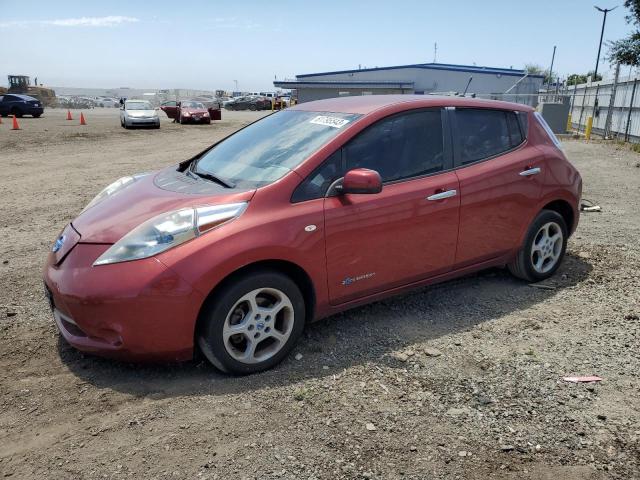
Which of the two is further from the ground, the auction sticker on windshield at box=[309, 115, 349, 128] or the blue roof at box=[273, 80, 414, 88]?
the blue roof at box=[273, 80, 414, 88]

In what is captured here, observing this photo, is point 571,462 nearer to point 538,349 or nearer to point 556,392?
point 556,392

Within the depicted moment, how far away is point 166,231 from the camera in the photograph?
10.4ft

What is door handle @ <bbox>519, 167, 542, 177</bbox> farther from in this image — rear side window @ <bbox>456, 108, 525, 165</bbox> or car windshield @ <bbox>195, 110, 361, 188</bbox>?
car windshield @ <bbox>195, 110, 361, 188</bbox>

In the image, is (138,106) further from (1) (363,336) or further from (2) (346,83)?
(2) (346,83)

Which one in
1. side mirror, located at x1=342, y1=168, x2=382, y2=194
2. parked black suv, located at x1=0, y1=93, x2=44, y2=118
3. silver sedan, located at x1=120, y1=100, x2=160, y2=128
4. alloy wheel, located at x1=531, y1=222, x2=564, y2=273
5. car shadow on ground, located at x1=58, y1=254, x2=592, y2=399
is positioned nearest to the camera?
car shadow on ground, located at x1=58, y1=254, x2=592, y2=399

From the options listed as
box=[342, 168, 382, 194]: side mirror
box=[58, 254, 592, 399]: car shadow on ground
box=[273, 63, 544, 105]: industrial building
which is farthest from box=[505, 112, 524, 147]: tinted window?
box=[273, 63, 544, 105]: industrial building

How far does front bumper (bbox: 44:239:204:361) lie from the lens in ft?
9.89

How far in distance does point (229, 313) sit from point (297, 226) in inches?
27.2

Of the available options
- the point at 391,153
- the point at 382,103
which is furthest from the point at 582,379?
the point at 382,103

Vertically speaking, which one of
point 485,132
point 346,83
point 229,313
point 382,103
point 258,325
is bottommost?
point 258,325

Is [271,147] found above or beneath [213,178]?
above

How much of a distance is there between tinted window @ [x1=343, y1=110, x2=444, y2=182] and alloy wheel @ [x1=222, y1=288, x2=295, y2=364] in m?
1.08

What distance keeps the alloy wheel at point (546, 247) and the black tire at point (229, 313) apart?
2617mm

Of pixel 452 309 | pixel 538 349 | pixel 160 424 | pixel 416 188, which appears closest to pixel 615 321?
pixel 538 349
